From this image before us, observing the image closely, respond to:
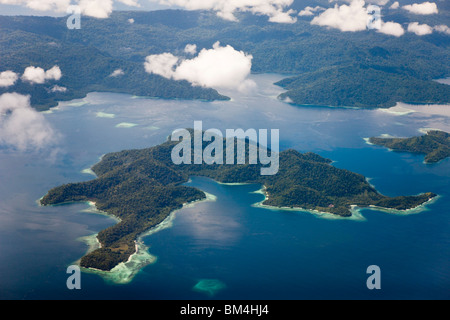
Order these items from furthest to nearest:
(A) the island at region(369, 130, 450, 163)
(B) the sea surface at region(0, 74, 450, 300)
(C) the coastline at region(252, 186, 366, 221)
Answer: (A) the island at region(369, 130, 450, 163)
(C) the coastline at region(252, 186, 366, 221)
(B) the sea surface at region(0, 74, 450, 300)

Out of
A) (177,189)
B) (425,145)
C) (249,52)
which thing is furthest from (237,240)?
(249,52)

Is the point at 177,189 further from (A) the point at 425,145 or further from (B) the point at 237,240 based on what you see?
(A) the point at 425,145

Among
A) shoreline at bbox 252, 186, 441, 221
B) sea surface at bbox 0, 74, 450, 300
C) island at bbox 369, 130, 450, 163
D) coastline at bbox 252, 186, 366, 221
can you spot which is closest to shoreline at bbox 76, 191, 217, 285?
sea surface at bbox 0, 74, 450, 300

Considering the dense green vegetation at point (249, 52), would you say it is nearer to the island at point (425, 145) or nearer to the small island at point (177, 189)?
the island at point (425, 145)

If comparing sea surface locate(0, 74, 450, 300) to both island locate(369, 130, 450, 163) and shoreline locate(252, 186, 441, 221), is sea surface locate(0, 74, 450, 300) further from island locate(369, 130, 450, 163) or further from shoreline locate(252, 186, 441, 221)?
island locate(369, 130, 450, 163)

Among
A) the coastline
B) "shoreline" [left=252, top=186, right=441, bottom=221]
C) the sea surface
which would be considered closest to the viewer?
the sea surface
